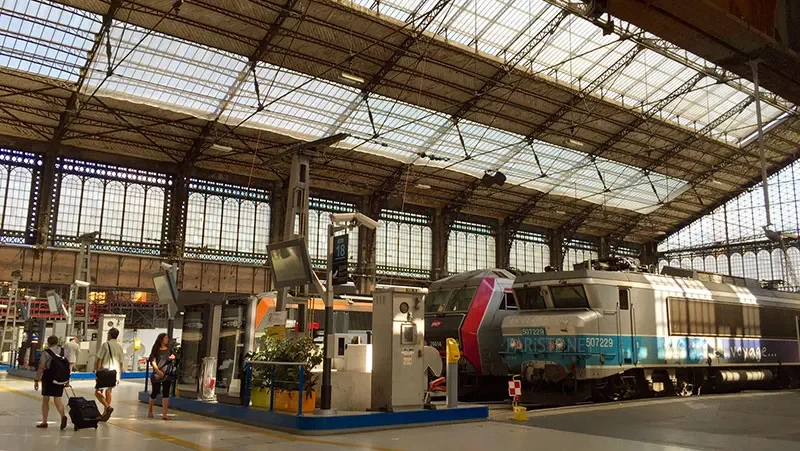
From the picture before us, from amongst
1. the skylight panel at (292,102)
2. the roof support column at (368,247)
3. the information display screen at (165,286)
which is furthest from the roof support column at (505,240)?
the information display screen at (165,286)

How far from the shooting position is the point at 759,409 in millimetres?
12961

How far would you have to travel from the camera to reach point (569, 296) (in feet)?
51.4

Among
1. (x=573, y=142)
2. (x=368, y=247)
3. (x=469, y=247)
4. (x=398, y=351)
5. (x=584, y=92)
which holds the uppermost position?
(x=584, y=92)

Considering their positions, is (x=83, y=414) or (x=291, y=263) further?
(x=291, y=263)

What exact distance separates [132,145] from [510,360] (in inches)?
967

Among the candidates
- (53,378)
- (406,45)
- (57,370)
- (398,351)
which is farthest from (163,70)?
(398,351)

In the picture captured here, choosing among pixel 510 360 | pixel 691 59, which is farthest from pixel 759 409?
pixel 691 59

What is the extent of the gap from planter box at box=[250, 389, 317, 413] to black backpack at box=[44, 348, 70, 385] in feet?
10.4

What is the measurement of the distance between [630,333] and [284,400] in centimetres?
856

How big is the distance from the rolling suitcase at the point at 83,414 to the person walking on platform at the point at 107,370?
0.46 metres

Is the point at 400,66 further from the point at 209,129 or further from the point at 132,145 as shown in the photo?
→ the point at 132,145

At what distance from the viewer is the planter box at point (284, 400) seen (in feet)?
36.3

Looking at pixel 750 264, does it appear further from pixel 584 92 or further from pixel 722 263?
pixel 584 92

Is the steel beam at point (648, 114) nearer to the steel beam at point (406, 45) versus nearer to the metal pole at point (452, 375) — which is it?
the steel beam at point (406, 45)
